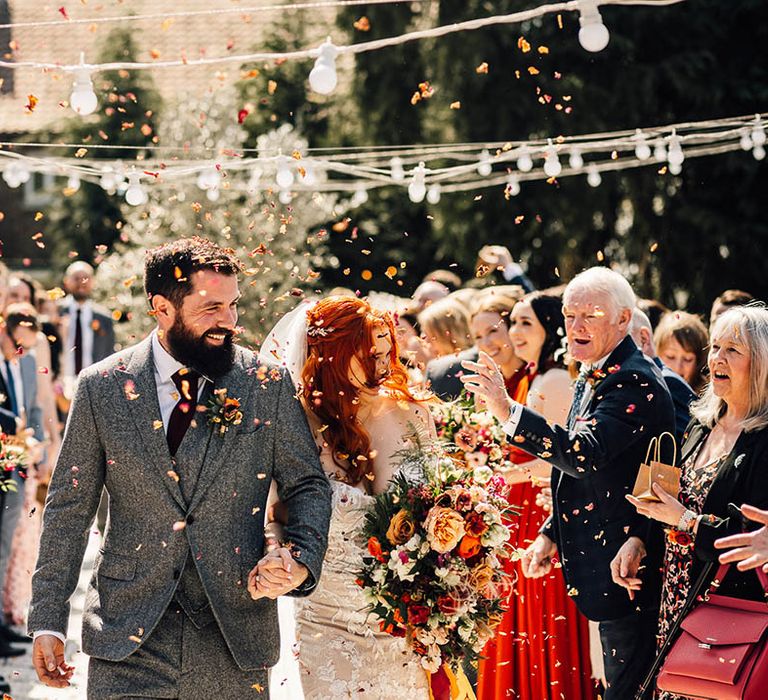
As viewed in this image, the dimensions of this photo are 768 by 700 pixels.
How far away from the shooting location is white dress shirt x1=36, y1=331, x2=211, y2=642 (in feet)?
14.3

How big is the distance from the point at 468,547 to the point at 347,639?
605 millimetres

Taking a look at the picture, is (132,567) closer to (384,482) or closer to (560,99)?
(384,482)

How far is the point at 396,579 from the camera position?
4.76 metres

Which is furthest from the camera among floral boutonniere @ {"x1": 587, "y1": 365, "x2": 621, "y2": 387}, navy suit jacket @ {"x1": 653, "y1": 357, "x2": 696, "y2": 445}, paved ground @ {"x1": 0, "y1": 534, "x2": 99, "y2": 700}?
paved ground @ {"x1": 0, "y1": 534, "x2": 99, "y2": 700}

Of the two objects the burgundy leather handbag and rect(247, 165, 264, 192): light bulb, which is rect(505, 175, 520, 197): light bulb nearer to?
rect(247, 165, 264, 192): light bulb

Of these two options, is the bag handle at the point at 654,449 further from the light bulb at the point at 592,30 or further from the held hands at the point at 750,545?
the light bulb at the point at 592,30

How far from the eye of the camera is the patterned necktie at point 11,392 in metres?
8.54

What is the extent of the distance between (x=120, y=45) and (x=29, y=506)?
1499cm

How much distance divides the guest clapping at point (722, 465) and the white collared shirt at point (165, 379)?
5.93 ft

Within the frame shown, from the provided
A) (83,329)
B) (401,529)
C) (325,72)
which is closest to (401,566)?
(401,529)

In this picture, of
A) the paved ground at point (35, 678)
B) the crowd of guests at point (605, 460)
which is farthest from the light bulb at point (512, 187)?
the paved ground at point (35, 678)

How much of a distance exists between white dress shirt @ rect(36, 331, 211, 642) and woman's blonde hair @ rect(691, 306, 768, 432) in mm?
2062

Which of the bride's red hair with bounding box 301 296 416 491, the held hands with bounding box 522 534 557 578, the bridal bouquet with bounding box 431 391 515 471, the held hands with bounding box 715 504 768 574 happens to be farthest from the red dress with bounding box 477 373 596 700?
the held hands with bounding box 715 504 768 574

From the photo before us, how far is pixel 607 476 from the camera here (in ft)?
18.2
